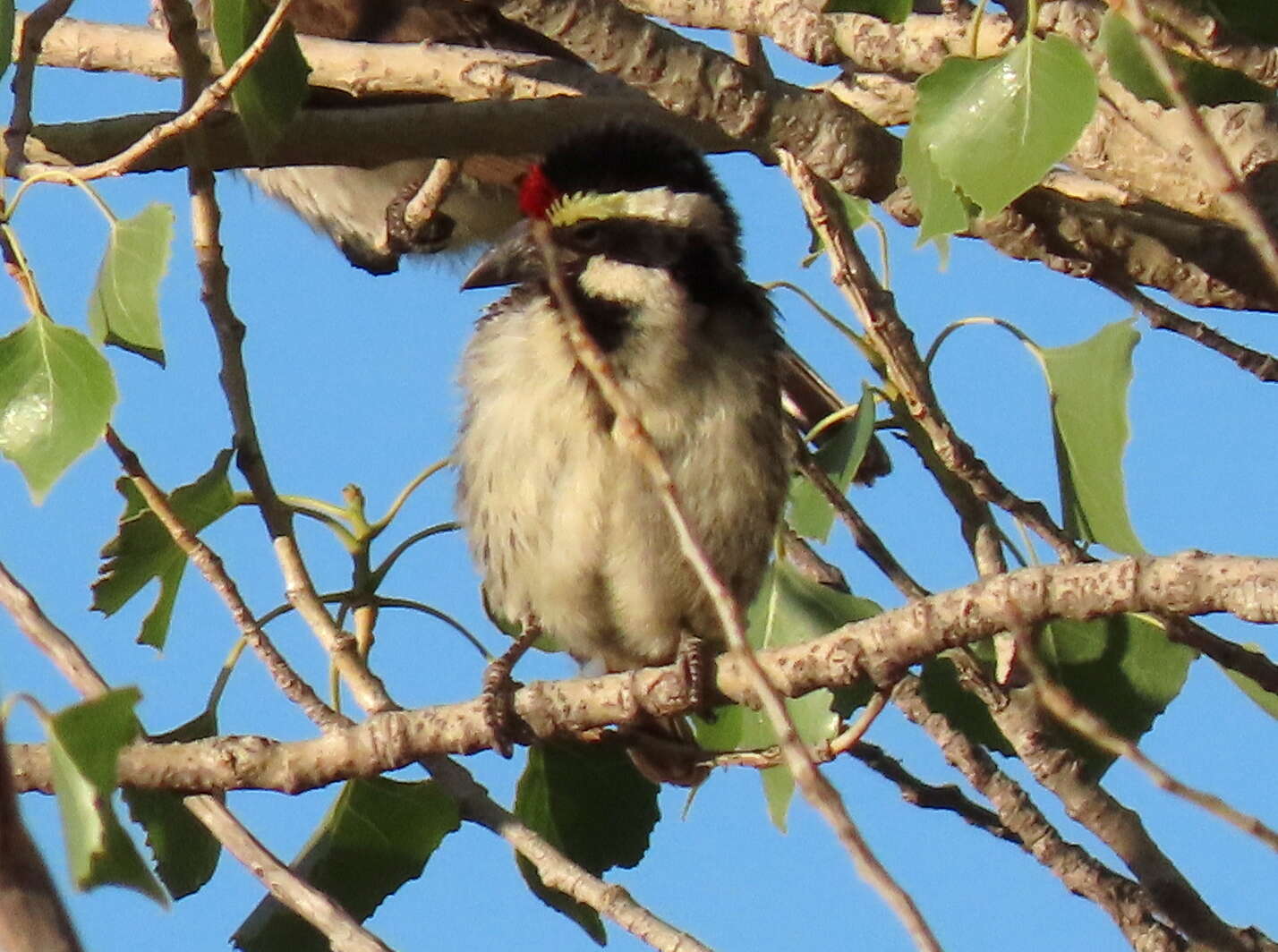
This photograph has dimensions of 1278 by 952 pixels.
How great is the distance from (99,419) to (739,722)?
1177 mm

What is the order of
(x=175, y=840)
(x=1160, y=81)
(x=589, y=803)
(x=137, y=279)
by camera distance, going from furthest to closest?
1. (x=589, y=803)
2. (x=175, y=840)
3. (x=137, y=279)
4. (x=1160, y=81)

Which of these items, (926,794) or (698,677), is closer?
(698,677)

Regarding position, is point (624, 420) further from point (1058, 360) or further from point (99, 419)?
point (1058, 360)

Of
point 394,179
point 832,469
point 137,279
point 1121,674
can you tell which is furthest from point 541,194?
point 394,179

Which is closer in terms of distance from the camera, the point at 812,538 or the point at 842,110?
the point at 842,110

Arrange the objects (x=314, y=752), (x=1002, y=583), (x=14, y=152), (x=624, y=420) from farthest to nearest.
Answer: (x=14, y=152) < (x=314, y=752) < (x=1002, y=583) < (x=624, y=420)

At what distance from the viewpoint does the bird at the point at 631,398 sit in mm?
3266

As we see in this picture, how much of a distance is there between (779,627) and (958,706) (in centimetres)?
31

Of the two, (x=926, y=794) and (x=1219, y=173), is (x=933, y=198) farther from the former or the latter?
(x=926, y=794)

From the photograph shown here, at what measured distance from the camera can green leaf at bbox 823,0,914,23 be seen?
93.1 inches

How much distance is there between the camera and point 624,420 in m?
1.97

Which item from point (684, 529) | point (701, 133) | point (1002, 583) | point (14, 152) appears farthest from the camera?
point (701, 133)

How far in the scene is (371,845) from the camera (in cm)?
297

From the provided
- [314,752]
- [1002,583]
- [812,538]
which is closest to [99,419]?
[314,752]
